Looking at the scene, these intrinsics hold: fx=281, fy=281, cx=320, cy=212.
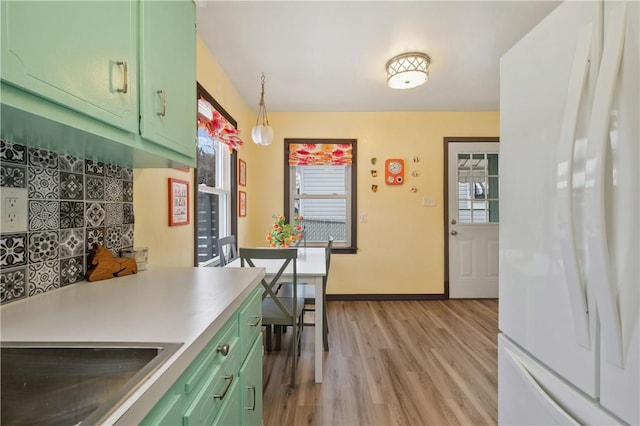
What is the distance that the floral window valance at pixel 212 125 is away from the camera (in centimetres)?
210

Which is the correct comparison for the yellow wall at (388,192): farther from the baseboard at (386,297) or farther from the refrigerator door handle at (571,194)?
the refrigerator door handle at (571,194)

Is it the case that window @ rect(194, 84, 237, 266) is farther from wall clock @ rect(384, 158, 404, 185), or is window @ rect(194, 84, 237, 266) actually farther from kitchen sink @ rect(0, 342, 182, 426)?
wall clock @ rect(384, 158, 404, 185)

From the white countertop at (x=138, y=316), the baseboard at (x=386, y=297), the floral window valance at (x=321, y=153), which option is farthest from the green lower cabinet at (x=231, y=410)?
the floral window valance at (x=321, y=153)

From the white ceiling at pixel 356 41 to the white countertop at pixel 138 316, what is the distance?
1.61 m

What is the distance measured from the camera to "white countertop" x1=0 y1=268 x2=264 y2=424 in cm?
56

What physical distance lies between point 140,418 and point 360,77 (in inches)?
112

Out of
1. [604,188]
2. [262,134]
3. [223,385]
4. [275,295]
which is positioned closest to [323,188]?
[262,134]

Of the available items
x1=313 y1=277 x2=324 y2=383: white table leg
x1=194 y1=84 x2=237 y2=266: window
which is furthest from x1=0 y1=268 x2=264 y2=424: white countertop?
x1=194 y1=84 x2=237 y2=266: window

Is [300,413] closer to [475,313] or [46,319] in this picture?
[46,319]

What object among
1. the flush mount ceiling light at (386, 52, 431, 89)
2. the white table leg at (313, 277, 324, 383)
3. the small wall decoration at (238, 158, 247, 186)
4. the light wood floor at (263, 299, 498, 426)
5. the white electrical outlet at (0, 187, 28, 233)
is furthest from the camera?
the small wall decoration at (238, 158, 247, 186)

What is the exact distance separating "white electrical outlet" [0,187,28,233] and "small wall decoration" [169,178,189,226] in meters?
0.83

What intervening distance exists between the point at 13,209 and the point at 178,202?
0.96 m

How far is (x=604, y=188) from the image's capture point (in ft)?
2.21

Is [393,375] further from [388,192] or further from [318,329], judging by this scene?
[388,192]
